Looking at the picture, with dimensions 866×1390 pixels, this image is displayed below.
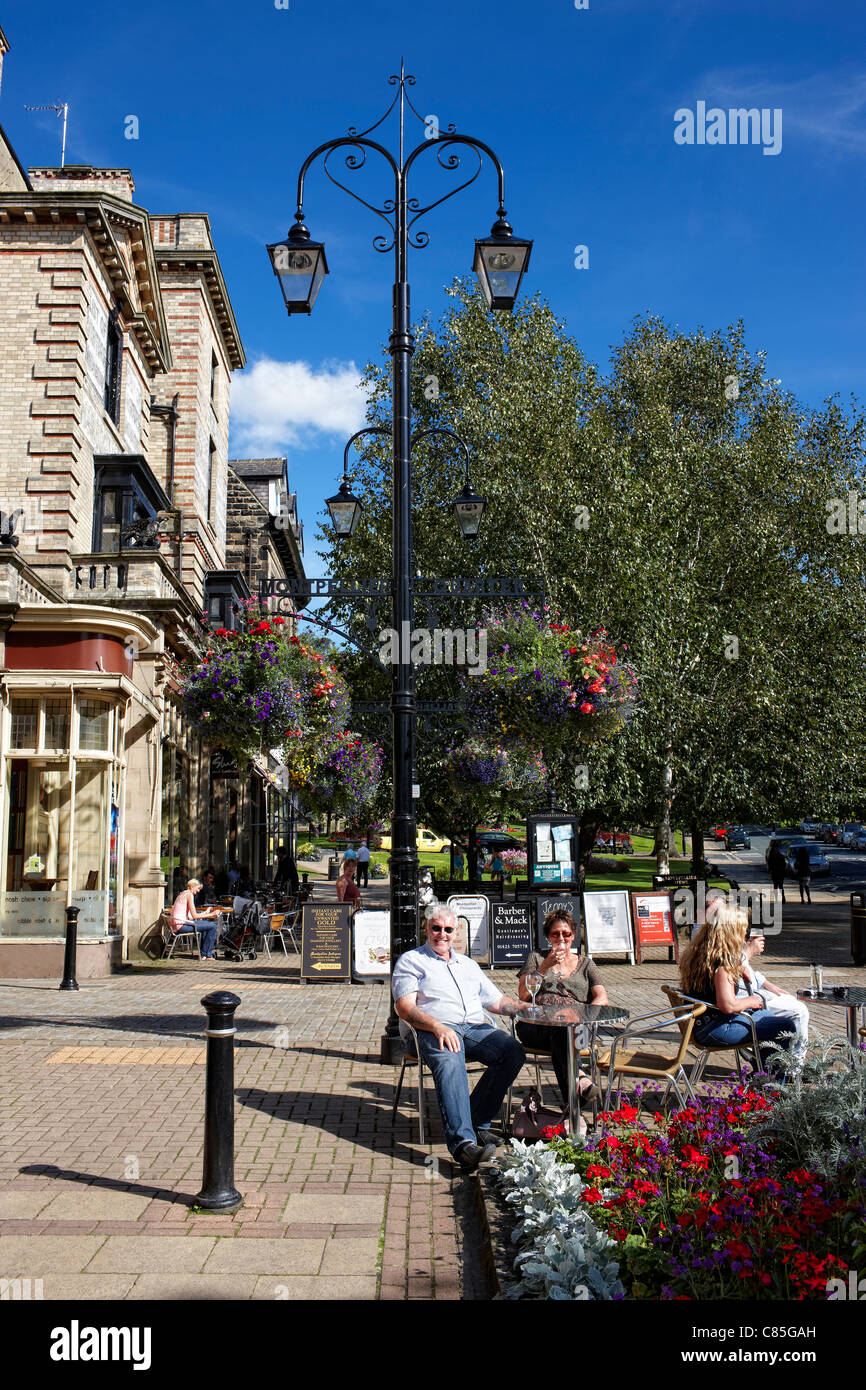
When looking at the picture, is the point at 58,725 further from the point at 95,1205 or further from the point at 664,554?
the point at 664,554

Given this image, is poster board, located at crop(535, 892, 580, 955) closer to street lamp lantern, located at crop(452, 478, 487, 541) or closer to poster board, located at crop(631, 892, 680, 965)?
poster board, located at crop(631, 892, 680, 965)

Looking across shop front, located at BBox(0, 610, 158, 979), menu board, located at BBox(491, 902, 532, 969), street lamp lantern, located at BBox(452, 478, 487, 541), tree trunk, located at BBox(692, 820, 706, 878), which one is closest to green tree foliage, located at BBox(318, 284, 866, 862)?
tree trunk, located at BBox(692, 820, 706, 878)

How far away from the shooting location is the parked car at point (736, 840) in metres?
74.2

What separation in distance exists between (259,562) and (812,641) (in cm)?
2123

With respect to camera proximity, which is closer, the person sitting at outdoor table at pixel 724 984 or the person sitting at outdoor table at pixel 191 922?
the person sitting at outdoor table at pixel 724 984

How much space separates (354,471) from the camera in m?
27.2

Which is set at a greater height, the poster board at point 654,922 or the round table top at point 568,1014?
the round table top at point 568,1014

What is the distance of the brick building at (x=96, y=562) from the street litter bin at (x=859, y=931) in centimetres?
1108

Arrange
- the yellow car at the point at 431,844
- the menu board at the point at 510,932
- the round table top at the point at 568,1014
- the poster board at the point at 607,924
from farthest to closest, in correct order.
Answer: the yellow car at the point at 431,844, the poster board at the point at 607,924, the menu board at the point at 510,932, the round table top at the point at 568,1014

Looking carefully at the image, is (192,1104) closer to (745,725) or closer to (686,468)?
(745,725)

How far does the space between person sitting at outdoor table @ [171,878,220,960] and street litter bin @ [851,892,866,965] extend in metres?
10.3

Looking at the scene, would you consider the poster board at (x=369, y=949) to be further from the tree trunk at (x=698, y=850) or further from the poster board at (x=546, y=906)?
the tree trunk at (x=698, y=850)

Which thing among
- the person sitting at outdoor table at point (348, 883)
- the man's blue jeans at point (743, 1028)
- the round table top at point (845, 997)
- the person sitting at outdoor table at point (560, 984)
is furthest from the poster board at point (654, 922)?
the person sitting at outdoor table at point (560, 984)
